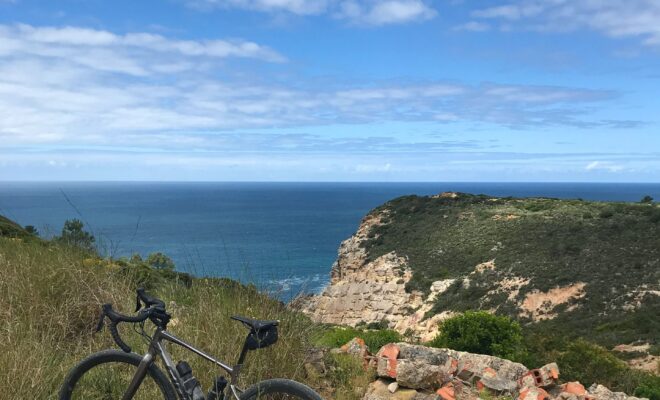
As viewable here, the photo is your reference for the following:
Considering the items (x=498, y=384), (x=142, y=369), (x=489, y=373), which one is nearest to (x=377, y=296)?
(x=489, y=373)

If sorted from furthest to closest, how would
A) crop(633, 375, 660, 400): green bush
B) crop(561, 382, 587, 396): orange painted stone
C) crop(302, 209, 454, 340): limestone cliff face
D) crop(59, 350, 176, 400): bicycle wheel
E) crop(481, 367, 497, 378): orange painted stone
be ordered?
crop(302, 209, 454, 340): limestone cliff face, crop(633, 375, 660, 400): green bush, crop(561, 382, 587, 396): orange painted stone, crop(481, 367, 497, 378): orange painted stone, crop(59, 350, 176, 400): bicycle wheel

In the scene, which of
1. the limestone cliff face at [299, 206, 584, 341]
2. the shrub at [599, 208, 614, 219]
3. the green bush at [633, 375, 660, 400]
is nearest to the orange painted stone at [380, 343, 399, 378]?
the green bush at [633, 375, 660, 400]

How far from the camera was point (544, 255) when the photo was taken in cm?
4328

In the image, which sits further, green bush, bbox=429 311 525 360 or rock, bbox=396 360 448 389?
green bush, bbox=429 311 525 360

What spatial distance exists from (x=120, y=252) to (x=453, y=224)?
5292 centimetres

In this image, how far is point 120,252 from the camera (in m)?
7.96

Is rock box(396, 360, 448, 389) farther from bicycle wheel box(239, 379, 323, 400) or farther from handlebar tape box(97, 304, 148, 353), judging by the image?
handlebar tape box(97, 304, 148, 353)

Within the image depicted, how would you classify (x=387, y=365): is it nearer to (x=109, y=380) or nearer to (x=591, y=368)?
(x=109, y=380)

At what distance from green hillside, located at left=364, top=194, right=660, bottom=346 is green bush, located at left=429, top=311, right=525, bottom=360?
14.5 m

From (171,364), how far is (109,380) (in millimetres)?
1451

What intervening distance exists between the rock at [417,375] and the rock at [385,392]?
4.0 inches

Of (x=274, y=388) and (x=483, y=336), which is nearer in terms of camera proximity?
(x=274, y=388)

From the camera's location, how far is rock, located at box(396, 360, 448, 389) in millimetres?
6102

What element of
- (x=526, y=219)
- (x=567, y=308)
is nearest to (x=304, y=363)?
(x=567, y=308)
